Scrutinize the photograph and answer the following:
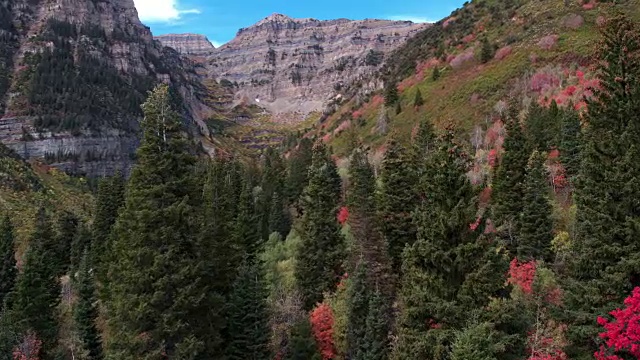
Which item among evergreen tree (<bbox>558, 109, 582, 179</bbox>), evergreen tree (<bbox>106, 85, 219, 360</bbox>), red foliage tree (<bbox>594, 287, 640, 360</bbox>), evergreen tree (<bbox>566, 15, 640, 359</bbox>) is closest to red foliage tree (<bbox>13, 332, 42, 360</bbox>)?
evergreen tree (<bbox>106, 85, 219, 360</bbox>)

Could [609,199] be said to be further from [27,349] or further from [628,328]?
[27,349]

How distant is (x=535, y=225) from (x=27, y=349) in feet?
150

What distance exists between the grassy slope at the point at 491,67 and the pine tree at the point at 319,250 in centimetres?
3432

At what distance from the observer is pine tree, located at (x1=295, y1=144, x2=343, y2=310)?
41.7 m

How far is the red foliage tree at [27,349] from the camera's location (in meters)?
46.1

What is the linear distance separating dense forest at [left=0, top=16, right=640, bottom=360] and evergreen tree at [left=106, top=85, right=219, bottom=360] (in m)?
0.08

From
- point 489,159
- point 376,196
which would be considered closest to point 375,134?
point 489,159

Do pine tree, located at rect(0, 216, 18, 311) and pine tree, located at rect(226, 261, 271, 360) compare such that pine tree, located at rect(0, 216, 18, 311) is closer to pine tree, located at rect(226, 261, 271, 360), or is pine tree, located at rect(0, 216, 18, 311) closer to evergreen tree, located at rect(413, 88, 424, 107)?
pine tree, located at rect(226, 261, 271, 360)

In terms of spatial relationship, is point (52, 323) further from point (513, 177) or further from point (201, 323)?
point (513, 177)

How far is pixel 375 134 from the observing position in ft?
324

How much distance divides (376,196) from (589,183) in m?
22.8

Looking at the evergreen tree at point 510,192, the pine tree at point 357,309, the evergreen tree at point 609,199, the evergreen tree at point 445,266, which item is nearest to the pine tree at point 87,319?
the pine tree at point 357,309

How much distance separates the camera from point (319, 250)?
41.9 m

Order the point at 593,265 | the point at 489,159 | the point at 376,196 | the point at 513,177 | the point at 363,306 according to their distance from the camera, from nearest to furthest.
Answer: the point at 593,265 → the point at 363,306 → the point at 513,177 → the point at 376,196 → the point at 489,159
